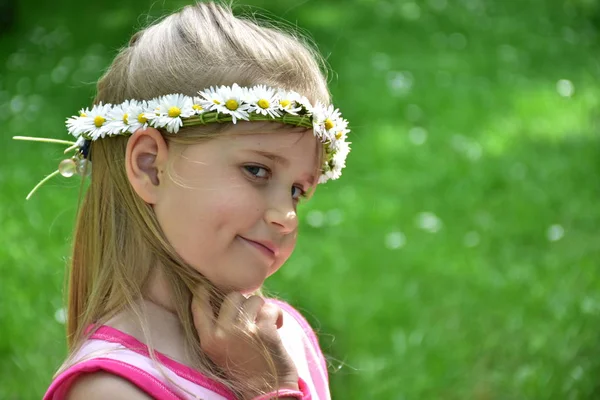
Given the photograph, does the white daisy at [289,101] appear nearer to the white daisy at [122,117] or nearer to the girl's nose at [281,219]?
the girl's nose at [281,219]

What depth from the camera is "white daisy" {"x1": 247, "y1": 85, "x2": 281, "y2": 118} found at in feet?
7.79

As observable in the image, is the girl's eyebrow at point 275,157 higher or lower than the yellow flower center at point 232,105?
lower

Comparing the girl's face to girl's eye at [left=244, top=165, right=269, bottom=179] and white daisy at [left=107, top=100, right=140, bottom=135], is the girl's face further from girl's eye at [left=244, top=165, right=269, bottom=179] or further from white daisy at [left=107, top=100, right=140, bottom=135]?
white daisy at [left=107, top=100, right=140, bottom=135]

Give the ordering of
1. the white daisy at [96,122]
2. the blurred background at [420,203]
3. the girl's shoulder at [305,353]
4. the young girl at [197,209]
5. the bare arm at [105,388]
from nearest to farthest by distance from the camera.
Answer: the bare arm at [105,388] → the young girl at [197,209] → the white daisy at [96,122] → the girl's shoulder at [305,353] → the blurred background at [420,203]

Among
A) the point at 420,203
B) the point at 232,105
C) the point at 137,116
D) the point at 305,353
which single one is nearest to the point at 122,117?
the point at 137,116

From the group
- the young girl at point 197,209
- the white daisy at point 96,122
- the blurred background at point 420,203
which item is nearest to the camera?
the young girl at point 197,209

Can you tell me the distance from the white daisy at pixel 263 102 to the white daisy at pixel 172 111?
14 centimetres

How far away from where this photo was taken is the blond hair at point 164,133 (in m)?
2.43

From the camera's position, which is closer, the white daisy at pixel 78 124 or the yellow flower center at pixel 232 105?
the yellow flower center at pixel 232 105

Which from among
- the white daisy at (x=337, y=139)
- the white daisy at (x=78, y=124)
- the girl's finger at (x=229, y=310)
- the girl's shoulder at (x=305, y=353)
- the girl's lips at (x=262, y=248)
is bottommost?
the girl's shoulder at (x=305, y=353)

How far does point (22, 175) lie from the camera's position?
22.0ft

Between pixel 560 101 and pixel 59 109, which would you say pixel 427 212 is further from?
pixel 59 109

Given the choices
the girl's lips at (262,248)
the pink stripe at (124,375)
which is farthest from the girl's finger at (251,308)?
the pink stripe at (124,375)

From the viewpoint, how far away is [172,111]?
93.4 inches
